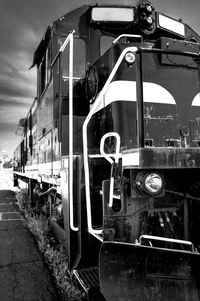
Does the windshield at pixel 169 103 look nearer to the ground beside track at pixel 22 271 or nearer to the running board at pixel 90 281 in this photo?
the running board at pixel 90 281

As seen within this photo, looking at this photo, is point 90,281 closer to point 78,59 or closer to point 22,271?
point 22,271

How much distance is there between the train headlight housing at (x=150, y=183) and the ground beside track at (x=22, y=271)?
1.64 meters

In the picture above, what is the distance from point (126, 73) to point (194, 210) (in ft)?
5.27

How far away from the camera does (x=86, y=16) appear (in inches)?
159

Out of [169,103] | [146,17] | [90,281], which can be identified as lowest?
[90,281]

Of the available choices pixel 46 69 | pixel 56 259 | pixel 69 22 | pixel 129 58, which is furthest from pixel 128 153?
pixel 46 69

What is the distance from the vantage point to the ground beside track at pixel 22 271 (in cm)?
311

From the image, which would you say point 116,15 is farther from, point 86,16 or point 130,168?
point 130,168

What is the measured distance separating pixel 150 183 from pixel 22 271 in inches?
93.7

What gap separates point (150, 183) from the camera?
7.78 feet

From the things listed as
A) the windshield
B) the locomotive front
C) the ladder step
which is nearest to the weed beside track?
the ladder step

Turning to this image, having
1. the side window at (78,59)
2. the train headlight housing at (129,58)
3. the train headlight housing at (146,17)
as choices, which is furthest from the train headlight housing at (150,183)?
the train headlight housing at (146,17)

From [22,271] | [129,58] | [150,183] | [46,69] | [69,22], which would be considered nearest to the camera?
[150,183]

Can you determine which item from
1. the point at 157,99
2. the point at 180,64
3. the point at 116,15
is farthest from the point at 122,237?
the point at 116,15
